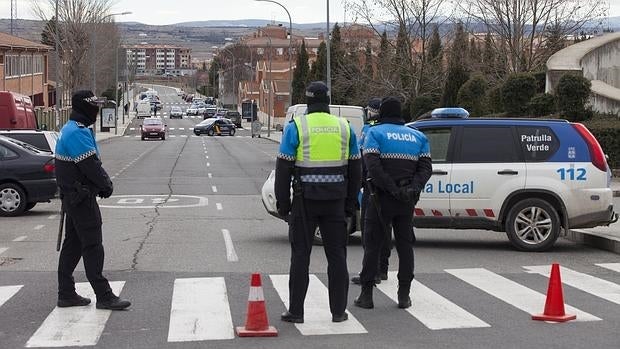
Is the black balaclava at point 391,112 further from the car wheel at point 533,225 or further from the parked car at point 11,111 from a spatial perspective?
the parked car at point 11,111

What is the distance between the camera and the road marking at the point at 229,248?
12.8 m

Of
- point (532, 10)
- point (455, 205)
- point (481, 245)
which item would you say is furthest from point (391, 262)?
point (532, 10)

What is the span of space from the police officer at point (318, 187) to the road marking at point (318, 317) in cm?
12

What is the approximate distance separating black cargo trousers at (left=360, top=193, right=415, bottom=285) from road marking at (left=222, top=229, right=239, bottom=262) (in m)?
3.65

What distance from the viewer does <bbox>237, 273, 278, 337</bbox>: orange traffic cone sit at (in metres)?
8.02

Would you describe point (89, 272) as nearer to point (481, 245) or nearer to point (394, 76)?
point (481, 245)

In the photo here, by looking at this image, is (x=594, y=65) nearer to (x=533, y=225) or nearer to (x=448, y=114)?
(x=448, y=114)

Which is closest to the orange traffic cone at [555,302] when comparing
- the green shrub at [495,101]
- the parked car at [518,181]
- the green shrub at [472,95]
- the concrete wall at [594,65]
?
the parked car at [518,181]

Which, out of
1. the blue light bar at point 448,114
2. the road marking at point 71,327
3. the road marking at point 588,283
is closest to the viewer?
the road marking at point 71,327

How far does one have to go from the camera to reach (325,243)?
852 centimetres

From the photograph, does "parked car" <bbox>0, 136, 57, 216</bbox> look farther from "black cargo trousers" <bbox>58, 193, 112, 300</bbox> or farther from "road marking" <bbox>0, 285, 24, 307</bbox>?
"black cargo trousers" <bbox>58, 193, 112, 300</bbox>

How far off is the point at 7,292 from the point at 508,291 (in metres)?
5.04

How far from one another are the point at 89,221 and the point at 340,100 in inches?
1945

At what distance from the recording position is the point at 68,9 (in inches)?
3445
